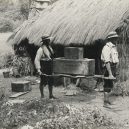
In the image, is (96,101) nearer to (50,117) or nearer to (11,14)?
(50,117)

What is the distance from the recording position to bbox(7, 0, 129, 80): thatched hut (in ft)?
43.3

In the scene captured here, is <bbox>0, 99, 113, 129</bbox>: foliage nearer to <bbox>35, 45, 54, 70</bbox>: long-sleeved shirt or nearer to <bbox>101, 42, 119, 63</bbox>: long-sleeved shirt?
<bbox>35, 45, 54, 70</bbox>: long-sleeved shirt

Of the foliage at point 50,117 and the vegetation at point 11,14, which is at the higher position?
the vegetation at point 11,14

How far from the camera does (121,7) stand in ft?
44.9

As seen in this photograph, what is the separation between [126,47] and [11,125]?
5.79 meters

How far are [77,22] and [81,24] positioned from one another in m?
0.32

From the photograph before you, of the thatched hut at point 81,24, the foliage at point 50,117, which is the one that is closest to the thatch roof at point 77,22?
the thatched hut at point 81,24

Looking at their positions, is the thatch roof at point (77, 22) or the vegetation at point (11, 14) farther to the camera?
the vegetation at point (11, 14)

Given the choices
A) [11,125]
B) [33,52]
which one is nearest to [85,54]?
[33,52]

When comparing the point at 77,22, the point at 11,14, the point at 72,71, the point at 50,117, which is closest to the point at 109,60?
the point at 72,71

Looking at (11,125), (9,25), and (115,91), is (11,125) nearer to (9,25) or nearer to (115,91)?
(115,91)

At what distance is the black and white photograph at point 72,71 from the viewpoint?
921cm

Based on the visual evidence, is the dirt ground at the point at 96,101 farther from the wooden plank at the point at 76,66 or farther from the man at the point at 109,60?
the wooden plank at the point at 76,66

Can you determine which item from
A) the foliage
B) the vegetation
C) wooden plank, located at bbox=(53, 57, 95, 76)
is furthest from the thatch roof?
the vegetation
